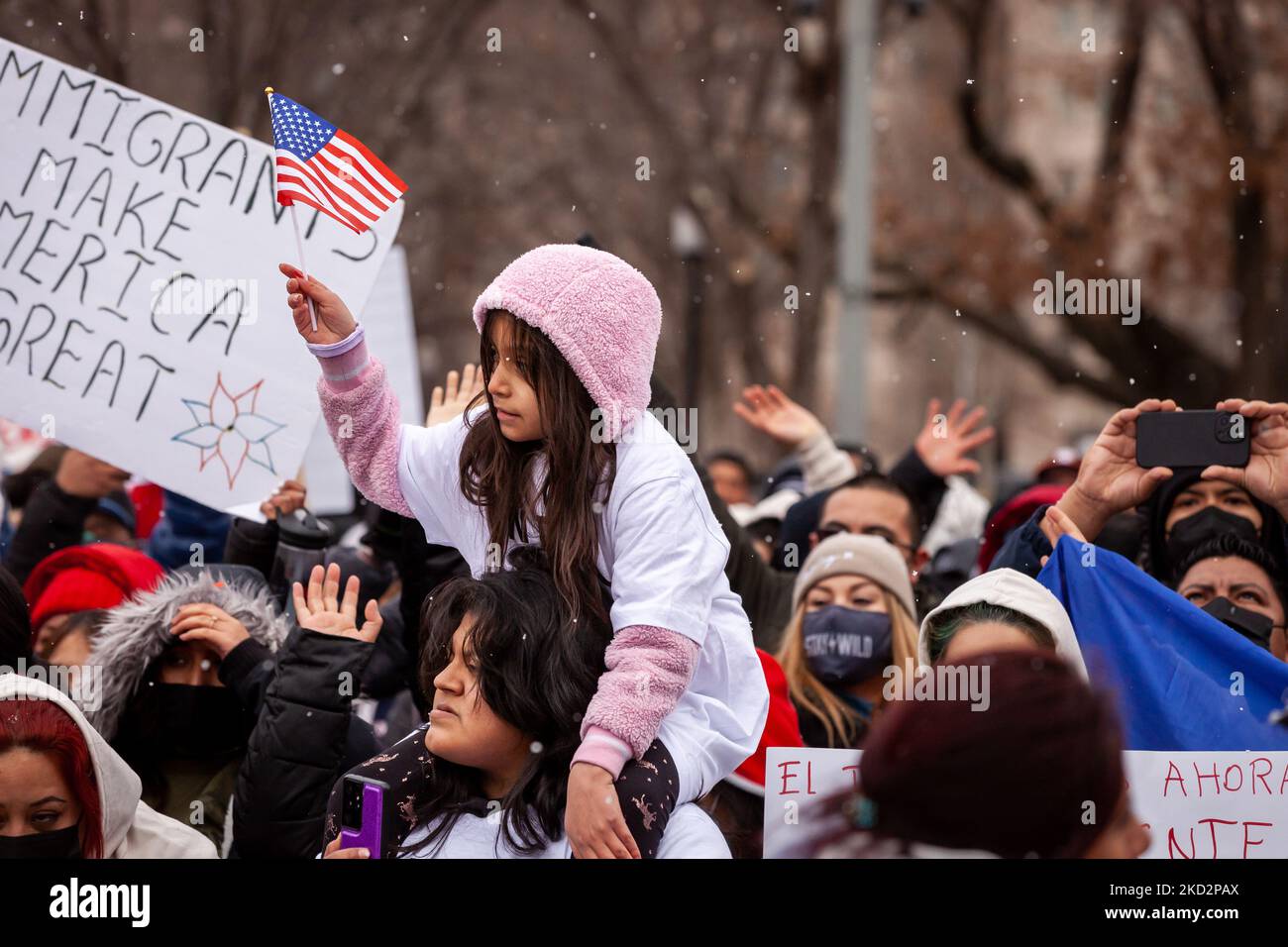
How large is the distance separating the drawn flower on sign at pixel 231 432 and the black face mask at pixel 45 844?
50.2 inches

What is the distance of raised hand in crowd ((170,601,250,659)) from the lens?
394 cm

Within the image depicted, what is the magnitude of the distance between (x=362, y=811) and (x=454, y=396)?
137 centimetres

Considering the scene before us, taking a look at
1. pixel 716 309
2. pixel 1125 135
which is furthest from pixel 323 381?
pixel 716 309

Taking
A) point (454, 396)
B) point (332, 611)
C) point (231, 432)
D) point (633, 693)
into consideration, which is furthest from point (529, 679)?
point (231, 432)

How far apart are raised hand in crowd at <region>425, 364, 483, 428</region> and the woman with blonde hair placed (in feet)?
4.00

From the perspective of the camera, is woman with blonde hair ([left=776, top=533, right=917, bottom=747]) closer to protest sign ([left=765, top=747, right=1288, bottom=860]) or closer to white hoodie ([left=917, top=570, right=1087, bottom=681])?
white hoodie ([left=917, top=570, right=1087, bottom=681])

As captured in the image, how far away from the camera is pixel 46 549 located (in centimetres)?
538

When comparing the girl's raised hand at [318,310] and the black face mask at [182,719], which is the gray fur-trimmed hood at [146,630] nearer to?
the black face mask at [182,719]

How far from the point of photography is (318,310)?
3.43m

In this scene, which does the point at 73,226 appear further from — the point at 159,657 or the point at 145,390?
the point at 159,657

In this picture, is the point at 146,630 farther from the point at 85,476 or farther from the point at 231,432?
the point at 85,476

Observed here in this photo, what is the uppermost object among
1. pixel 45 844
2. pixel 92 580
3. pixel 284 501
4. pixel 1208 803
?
pixel 284 501
